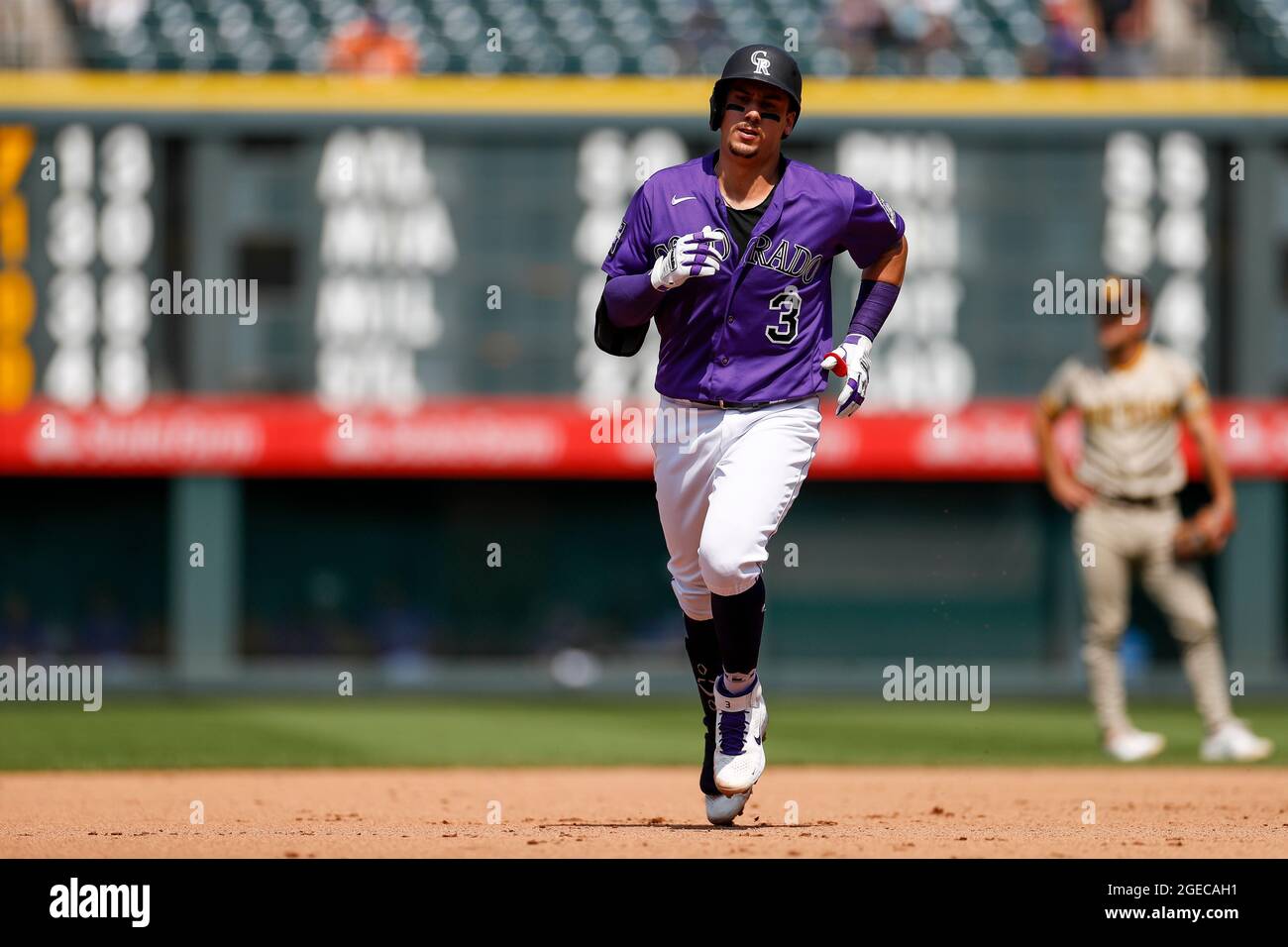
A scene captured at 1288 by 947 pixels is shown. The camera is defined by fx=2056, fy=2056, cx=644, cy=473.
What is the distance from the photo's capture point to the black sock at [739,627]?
621 centimetres

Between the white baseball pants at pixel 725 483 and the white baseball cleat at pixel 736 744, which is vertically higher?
the white baseball pants at pixel 725 483

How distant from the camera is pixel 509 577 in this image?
17.5m

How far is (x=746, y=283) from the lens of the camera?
6.15 metres

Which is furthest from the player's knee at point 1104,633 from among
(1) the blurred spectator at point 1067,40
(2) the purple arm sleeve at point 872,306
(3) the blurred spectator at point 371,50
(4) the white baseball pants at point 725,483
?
(3) the blurred spectator at point 371,50

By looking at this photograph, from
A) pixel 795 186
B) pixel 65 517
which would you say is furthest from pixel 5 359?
pixel 795 186

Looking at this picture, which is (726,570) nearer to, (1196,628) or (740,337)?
(740,337)

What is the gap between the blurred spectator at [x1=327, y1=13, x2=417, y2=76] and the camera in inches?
690

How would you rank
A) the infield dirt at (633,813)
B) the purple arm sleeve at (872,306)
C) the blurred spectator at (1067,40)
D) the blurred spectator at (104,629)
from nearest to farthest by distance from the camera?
the infield dirt at (633,813)
the purple arm sleeve at (872,306)
the blurred spectator at (104,629)
the blurred spectator at (1067,40)

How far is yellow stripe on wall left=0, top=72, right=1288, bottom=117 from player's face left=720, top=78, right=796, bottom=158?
36.4 feet

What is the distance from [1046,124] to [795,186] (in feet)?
38.3

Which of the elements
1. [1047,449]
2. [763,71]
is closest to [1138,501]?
[1047,449]

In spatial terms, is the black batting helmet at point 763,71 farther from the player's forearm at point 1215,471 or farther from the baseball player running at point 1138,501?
the player's forearm at point 1215,471

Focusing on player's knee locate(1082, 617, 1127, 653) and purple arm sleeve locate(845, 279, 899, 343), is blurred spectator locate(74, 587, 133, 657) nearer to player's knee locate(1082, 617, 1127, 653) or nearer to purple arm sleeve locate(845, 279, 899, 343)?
player's knee locate(1082, 617, 1127, 653)
